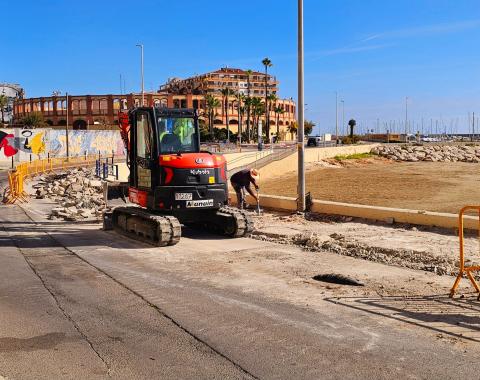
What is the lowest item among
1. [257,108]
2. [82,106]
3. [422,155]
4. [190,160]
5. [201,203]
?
[422,155]

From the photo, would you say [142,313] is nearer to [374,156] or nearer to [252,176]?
[252,176]

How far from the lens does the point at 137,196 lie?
13.8 m

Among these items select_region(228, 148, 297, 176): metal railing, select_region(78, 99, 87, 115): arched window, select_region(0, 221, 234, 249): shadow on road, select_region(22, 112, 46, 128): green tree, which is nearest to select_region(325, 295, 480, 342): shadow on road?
select_region(0, 221, 234, 249): shadow on road

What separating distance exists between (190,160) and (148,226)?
1.70m

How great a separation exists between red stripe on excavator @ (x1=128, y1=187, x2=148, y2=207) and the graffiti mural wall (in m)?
41.5

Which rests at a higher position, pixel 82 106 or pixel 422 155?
pixel 82 106

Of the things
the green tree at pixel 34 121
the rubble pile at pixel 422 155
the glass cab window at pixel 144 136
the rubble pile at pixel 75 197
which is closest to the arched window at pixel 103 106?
the green tree at pixel 34 121

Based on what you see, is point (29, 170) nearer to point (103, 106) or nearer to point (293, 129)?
point (103, 106)

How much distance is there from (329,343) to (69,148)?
54295mm

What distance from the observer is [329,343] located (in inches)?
244

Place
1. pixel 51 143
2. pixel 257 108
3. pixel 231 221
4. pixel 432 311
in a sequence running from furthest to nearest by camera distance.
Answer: pixel 257 108
pixel 51 143
pixel 231 221
pixel 432 311

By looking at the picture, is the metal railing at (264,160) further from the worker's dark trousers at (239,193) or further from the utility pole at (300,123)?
the utility pole at (300,123)

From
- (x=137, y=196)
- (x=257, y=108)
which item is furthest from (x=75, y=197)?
(x=257, y=108)

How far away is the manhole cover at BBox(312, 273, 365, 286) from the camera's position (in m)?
8.98
